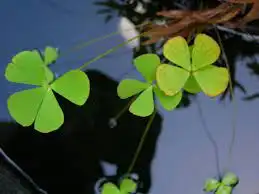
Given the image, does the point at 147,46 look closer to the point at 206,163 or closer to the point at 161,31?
the point at 161,31

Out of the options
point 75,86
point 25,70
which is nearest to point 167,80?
point 75,86

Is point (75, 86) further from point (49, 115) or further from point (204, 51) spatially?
point (204, 51)

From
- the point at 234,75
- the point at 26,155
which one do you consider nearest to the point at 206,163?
the point at 234,75

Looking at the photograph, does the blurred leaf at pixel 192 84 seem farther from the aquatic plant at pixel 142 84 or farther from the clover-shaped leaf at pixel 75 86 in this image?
the clover-shaped leaf at pixel 75 86


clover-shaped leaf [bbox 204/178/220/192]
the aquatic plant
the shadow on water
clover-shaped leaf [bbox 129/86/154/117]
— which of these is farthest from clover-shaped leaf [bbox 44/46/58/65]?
clover-shaped leaf [bbox 204/178/220/192]

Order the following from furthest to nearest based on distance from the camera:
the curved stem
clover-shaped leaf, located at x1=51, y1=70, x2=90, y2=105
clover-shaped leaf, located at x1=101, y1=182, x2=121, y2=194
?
1. the curved stem
2. clover-shaped leaf, located at x1=101, y1=182, x2=121, y2=194
3. clover-shaped leaf, located at x1=51, y1=70, x2=90, y2=105

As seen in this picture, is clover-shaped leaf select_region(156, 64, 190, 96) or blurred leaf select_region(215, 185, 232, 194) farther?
blurred leaf select_region(215, 185, 232, 194)

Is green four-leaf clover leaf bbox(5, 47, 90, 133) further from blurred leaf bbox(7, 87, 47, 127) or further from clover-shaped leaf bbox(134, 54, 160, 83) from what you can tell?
clover-shaped leaf bbox(134, 54, 160, 83)

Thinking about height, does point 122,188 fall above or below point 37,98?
below
